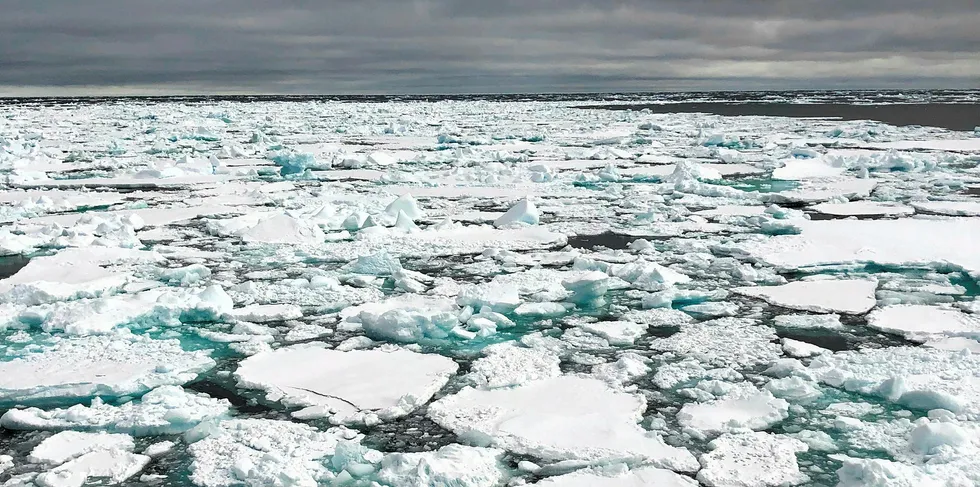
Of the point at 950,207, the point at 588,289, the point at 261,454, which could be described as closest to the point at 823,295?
the point at 588,289

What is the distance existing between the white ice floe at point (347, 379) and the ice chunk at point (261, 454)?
207 mm

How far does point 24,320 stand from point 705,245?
493 cm

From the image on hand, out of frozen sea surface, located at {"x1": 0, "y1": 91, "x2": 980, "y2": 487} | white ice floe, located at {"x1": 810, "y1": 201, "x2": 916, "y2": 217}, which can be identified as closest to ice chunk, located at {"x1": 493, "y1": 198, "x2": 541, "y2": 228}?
frozen sea surface, located at {"x1": 0, "y1": 91, "x2": 980, "y2": 487}

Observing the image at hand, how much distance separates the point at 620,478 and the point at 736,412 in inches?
32.2

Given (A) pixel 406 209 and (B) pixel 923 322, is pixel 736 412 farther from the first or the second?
(A) pixel 406 209

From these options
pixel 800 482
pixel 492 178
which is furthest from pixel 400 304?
pixel 492 178

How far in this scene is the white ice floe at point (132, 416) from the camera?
3.41 metres

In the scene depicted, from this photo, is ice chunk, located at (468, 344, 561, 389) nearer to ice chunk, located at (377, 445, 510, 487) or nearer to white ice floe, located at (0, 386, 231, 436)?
ice chunk, located at (377, 445, 510, 487)

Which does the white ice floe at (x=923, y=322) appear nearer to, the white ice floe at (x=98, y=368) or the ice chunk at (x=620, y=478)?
the ice chunk at (x=620, y=478)

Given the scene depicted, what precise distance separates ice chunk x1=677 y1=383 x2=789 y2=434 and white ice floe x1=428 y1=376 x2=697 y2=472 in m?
0.22

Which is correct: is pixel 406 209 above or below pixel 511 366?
above

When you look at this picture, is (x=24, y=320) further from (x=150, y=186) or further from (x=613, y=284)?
(x=150, y=186)

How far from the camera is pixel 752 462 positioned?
3.05 meters

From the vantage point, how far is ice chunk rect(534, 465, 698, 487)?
291 centimetres
